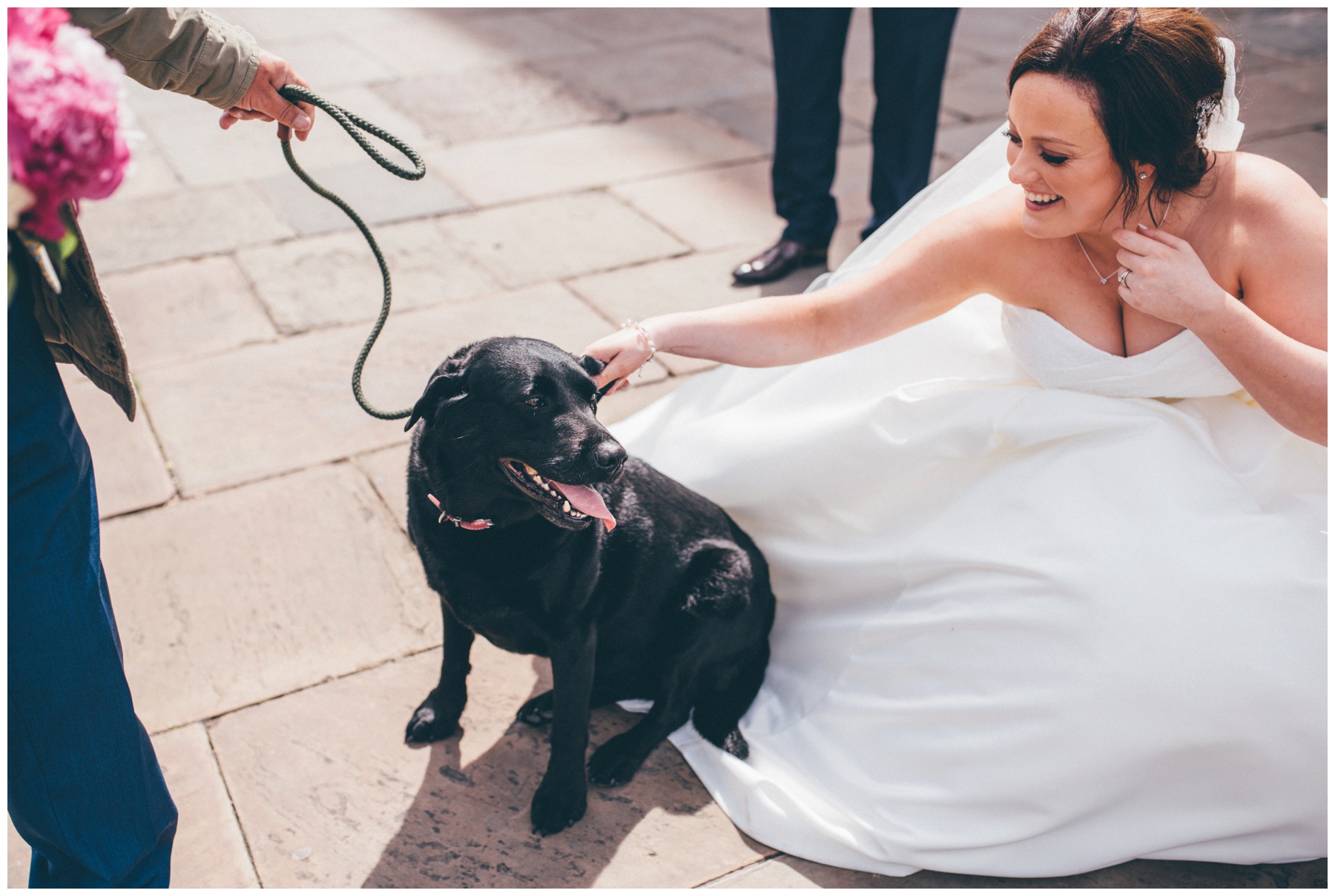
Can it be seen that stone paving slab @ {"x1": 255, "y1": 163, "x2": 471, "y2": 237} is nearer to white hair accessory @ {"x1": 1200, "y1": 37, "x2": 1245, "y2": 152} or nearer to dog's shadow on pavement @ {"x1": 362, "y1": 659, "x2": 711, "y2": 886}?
dog's shadow on pavement @ {"x1": 362, "y1": 659, "x2": 711, "y2": 886}

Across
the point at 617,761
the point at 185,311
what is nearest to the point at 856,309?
the point at 617,761

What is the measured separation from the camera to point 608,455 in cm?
204

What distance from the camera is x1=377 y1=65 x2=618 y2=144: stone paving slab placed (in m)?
6.39

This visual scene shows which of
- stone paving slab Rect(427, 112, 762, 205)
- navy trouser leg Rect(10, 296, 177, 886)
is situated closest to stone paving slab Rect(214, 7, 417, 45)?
stone paving slab Rect(427, 112, 762, 205)

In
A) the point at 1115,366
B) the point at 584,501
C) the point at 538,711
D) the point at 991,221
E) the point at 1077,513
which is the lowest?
the point at 538,711

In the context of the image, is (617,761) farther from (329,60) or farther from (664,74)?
(329,60)

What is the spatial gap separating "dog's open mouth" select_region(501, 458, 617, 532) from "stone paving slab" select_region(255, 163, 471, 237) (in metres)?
3.52

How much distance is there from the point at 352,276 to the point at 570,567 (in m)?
3.00

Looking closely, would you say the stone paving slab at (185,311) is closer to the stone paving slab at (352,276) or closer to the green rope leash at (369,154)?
the stone paving slab at (352,276)

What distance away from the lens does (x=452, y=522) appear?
2205 millimetres

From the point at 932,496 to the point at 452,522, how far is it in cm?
115

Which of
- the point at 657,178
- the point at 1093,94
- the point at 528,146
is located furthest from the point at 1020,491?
the point at 528,146

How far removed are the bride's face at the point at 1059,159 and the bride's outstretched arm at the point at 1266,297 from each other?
0.10 m

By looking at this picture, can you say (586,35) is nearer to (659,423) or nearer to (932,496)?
(659,423)
